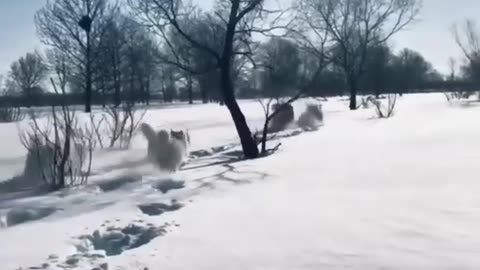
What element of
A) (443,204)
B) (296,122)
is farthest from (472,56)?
(443,204)

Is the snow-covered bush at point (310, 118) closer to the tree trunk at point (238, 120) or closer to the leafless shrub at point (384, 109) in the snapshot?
the leafless shrub at point (384, 109)

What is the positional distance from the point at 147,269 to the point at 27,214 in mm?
2786

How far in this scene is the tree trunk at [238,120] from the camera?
13.4m

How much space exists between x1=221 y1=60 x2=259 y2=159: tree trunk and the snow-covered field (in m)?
2.97

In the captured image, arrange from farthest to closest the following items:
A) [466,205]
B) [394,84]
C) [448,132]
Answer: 1. [394,84]
2. [448,132]
3. [466,205]

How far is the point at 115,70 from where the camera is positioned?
52000 mm

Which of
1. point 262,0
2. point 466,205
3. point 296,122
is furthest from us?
point 296,122

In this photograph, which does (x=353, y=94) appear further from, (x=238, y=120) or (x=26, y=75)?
(x=26, y=75)

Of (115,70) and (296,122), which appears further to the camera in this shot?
(115,70)

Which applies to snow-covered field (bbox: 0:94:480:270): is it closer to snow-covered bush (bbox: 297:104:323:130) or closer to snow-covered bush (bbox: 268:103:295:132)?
snow-covered bush (bbox: 268:103:295:132)

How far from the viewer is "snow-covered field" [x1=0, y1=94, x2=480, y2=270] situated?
14.4 feet

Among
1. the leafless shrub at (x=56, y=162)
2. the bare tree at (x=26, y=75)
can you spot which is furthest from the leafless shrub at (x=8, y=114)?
the bare tree at (x=26, y=75)

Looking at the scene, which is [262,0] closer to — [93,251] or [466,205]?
[466,205]

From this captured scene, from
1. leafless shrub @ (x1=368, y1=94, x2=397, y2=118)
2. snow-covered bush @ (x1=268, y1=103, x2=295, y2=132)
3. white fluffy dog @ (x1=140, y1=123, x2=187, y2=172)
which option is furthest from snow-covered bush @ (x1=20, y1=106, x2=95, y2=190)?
leafless shrub @ (x1=368, y1=94, x2=397, y2=118)
